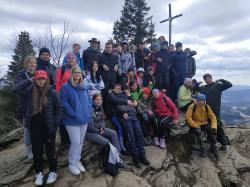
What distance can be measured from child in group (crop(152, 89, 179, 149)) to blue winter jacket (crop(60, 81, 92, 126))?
3.50 m

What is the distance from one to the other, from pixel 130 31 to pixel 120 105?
2493 centimetres

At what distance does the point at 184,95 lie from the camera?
12.7 meters

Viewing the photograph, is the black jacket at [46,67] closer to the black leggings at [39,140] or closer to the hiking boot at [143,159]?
the black leggings at [39,140]

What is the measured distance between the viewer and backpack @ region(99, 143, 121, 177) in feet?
27.3

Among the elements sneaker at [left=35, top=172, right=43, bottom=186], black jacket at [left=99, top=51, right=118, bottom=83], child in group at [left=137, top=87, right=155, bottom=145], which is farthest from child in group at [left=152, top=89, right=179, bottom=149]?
sneaker at [left=35, top=172, right=43, bottom=186]

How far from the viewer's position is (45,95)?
7.17 metres

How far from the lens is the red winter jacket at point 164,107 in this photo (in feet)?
35.1

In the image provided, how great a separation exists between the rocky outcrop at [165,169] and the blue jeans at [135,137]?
18.4 inches

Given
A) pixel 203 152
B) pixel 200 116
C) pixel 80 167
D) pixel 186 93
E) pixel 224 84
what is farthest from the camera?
pixel 186 93

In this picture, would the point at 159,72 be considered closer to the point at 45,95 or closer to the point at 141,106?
the point at 141,106

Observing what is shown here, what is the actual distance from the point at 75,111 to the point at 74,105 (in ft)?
0.58

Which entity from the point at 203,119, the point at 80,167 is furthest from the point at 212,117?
the point at 80,167

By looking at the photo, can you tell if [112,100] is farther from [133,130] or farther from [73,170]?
[73,170]

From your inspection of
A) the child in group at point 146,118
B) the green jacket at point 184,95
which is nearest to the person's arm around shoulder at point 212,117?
the green jacket at point 184,95
